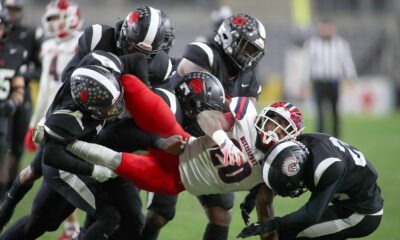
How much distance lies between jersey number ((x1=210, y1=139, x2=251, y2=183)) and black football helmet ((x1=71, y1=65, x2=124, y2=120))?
1.96 ft

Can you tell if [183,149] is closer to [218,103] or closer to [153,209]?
[218,103]

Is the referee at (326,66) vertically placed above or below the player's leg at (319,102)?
above

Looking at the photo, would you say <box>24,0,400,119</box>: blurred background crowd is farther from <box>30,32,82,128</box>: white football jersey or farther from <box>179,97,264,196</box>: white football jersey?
<box>179,97,264,196</box>: white football jersey

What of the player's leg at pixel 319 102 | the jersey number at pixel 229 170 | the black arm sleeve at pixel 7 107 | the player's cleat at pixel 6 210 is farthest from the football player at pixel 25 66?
the player's leg at pixel 319 102

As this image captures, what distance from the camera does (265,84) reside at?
18.7 metres

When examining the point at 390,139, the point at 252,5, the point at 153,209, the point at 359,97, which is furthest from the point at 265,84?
the point at 153,209

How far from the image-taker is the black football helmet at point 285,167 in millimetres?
4141

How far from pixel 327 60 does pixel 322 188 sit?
8262 mm

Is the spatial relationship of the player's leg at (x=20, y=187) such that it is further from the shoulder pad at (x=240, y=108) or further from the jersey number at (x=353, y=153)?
the jersey number at (x=353, y=153)

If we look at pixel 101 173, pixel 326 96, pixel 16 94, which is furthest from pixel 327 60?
pixel 101 173

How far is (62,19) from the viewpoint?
22.2ft

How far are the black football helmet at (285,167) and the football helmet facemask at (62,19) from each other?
316 cm

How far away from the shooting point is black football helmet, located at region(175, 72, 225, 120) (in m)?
4.39

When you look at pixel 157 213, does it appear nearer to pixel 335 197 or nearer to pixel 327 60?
pixel 335 197
